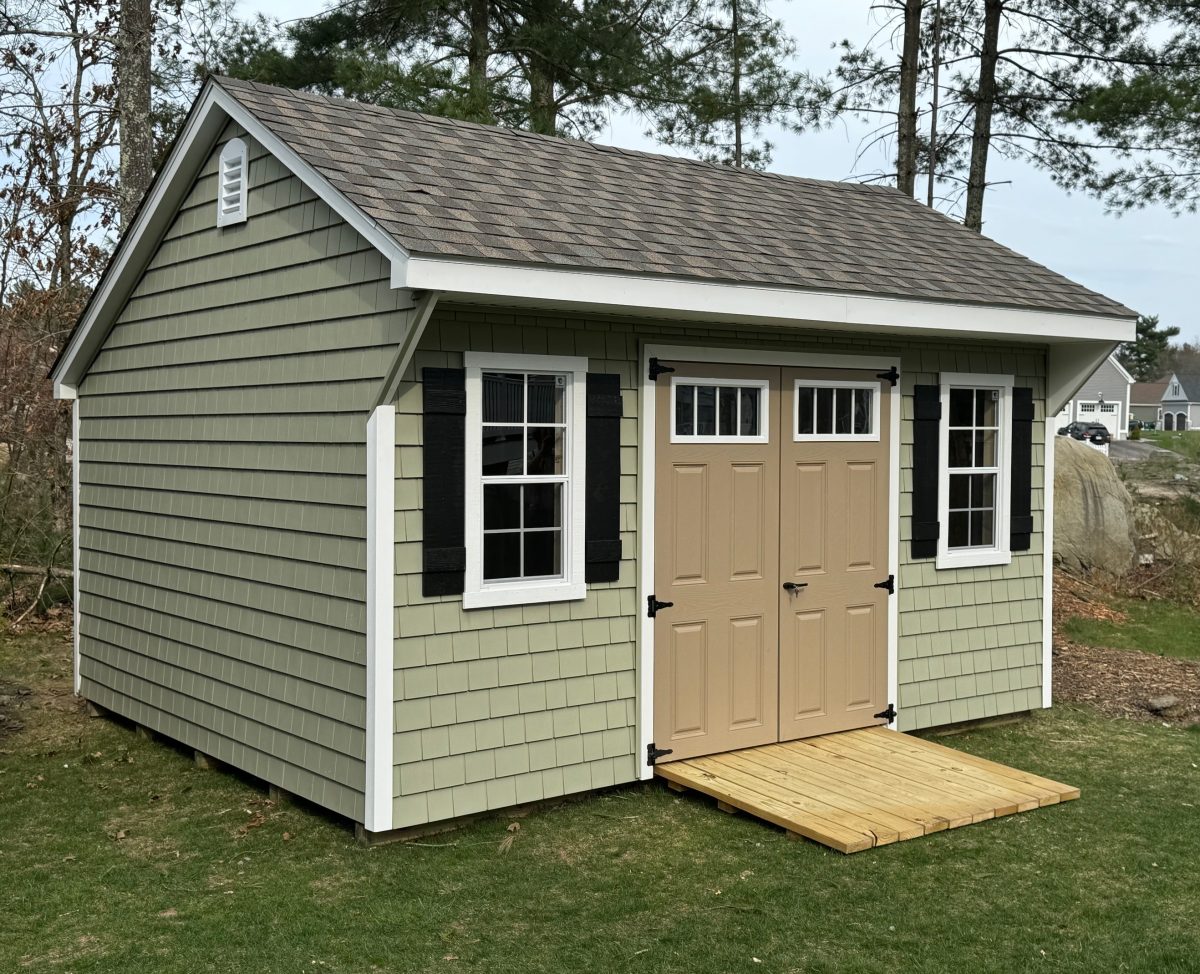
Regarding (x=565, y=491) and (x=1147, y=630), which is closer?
(x=565, y=491)

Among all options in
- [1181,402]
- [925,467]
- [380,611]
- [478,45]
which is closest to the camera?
[380,611]

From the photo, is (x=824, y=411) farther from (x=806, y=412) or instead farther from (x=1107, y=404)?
(x=1107, y=404)

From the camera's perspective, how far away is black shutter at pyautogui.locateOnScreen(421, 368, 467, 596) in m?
5.89

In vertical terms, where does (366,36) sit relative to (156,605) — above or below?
above

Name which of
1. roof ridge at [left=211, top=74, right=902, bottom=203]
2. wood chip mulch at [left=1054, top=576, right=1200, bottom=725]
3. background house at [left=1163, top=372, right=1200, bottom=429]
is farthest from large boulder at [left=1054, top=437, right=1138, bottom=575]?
background house at [left=1163, top=372, right=1200, bottom=429]

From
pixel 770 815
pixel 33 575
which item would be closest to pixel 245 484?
pixel 770 815

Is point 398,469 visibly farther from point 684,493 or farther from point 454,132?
point 454,132

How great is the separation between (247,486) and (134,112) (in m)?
7.08

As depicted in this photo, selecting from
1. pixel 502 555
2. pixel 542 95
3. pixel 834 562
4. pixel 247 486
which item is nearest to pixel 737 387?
pixel 834 562

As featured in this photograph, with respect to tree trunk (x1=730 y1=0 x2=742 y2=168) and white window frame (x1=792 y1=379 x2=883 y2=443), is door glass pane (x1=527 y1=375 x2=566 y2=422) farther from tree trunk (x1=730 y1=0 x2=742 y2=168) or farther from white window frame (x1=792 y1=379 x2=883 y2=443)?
tree trunk (x1=730 y1=0 x2=742 y2=168)

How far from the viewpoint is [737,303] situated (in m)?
6.47

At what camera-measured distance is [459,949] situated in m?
4.84

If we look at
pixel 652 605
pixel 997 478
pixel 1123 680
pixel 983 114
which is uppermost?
pixel 983 114

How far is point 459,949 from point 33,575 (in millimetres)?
8192
